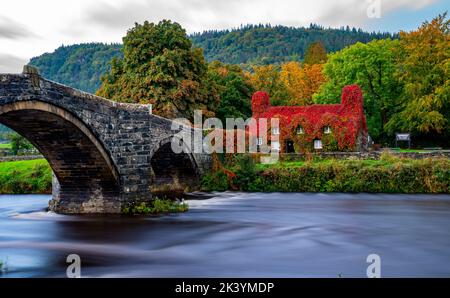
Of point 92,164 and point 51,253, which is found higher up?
point 92,164

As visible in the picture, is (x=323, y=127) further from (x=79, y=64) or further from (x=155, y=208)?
(x=79, y=64)

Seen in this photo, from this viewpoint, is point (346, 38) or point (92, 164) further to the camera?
point (346, 38)

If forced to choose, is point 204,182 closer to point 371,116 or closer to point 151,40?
point 151,40

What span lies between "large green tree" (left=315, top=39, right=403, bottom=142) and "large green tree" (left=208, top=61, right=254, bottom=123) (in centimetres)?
837

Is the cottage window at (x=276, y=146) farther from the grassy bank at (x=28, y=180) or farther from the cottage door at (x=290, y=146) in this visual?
the grassy bank at (x=28, y=180)

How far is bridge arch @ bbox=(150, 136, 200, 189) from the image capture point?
95.9 feet

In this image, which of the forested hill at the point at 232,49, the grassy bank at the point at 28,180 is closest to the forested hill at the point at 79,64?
the forested hill at the point at 232,49

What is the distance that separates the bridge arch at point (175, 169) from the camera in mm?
29234

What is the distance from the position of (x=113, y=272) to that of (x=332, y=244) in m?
6.56

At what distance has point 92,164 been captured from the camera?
20094 mm

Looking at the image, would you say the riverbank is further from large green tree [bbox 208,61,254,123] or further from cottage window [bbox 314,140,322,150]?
large green tree [bbox 208,61,254,123]

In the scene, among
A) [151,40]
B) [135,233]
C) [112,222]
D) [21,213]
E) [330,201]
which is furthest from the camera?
[151,40]

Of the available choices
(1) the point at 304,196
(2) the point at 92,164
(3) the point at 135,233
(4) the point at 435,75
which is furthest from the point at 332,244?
(4) the point at 435,75

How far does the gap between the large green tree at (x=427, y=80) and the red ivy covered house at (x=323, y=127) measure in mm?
5859
